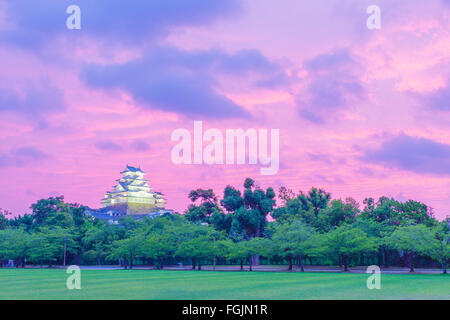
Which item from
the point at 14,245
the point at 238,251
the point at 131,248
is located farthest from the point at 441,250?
the point at 14,245

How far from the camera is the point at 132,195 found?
120250mm

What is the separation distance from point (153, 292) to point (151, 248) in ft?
107

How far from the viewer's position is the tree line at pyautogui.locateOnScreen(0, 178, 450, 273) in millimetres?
46906

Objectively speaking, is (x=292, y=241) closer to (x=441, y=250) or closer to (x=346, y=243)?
(x=346, y=243)

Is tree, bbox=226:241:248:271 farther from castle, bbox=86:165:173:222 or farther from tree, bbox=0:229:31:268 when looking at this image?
castle, bbox=86:165:173:222

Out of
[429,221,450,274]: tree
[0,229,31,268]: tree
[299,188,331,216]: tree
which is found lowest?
[0,229,31,268]: tree

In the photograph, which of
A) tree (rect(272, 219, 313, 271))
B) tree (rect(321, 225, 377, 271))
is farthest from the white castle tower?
tree (rect(321, 225, 377, 271))

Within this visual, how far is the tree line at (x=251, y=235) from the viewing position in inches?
1847

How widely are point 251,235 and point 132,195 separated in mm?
57396
